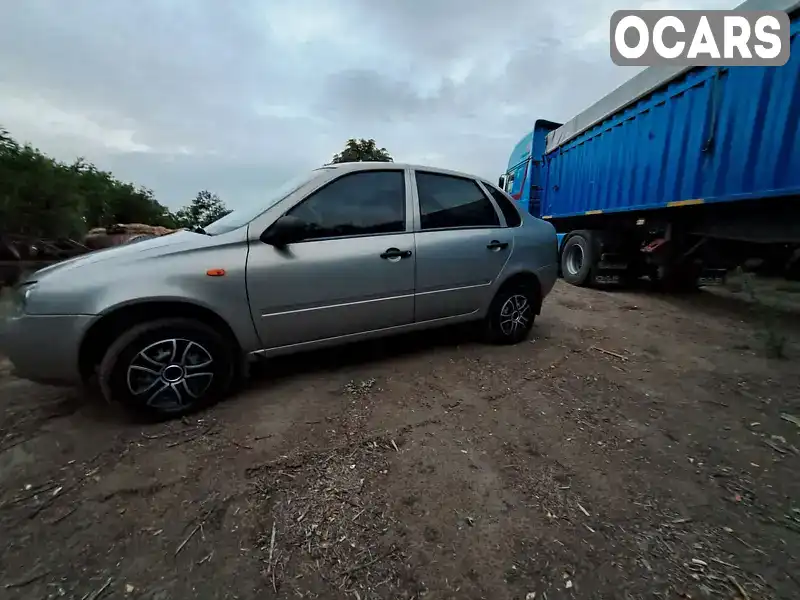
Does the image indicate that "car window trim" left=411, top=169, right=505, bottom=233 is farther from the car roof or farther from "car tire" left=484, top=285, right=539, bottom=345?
"car tire" left=484, top=285, right=539, bottom=345

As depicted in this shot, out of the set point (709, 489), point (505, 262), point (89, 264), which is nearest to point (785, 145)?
point (505, 262)

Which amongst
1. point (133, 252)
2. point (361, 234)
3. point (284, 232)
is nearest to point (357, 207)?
point (361, 234)

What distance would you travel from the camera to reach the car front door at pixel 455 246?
112 inches

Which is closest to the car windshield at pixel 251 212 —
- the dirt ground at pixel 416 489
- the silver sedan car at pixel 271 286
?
the silver sedan car at pixel 271 286

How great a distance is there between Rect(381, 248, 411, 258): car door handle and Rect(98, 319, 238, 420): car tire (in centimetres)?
122

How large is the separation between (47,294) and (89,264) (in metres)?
0.24

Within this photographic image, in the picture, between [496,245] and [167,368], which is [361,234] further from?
[167,368]

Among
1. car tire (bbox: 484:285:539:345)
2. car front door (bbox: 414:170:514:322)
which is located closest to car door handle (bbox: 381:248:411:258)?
car front door (bbox: 414:170:514:322)

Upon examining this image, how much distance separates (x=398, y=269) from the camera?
105 inches

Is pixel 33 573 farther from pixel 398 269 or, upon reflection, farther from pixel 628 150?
pixel 628 150

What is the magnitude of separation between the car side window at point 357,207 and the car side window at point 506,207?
0.97 meters

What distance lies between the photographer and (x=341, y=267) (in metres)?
2.45

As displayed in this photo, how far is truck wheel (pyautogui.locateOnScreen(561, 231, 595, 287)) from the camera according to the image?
646cm

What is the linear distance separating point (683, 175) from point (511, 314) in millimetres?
3511
